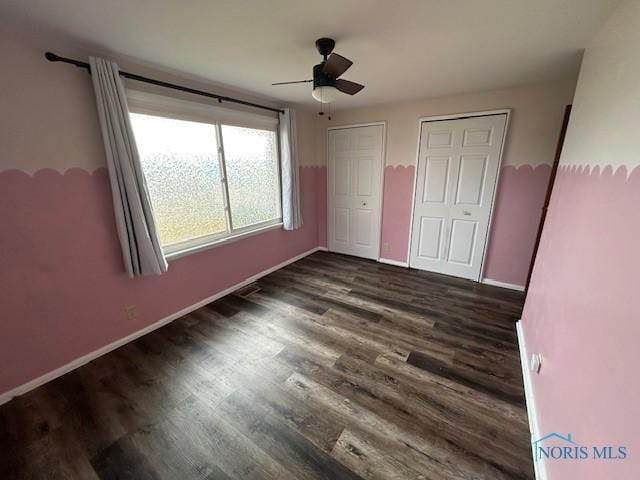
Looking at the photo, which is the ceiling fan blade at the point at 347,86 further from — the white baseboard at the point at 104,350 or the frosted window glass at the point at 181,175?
the white baseboard at the point at 104,350

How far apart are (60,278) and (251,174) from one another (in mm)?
2027

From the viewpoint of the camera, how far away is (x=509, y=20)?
142 centimetres

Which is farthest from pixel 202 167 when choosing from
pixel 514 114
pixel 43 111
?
pixel 514 114

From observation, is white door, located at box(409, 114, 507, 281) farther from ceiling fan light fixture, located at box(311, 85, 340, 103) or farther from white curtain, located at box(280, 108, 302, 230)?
ceiling fan light fixture, located at box(311, 85, 340, 103)

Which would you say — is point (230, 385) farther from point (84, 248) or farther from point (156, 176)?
point (156, 176)

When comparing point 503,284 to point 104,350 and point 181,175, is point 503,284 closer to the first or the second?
point 181,175

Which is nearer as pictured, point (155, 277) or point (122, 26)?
point (122, 26)

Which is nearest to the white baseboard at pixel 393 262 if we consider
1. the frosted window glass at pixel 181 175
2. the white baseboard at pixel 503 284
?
the white baseboard at pixel 503 284

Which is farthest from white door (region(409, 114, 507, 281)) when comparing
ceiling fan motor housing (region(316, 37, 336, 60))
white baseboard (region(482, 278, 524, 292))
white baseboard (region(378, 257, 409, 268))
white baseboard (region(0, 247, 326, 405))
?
white baseboard (region(0, 247, 326, 405))

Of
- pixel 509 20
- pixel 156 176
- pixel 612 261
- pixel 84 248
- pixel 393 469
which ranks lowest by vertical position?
pixel 393 469

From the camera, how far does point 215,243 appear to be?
2750 millimetres

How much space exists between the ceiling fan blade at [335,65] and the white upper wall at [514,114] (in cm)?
201

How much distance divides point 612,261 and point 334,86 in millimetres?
1714

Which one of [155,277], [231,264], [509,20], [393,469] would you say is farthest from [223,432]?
[509,20]
